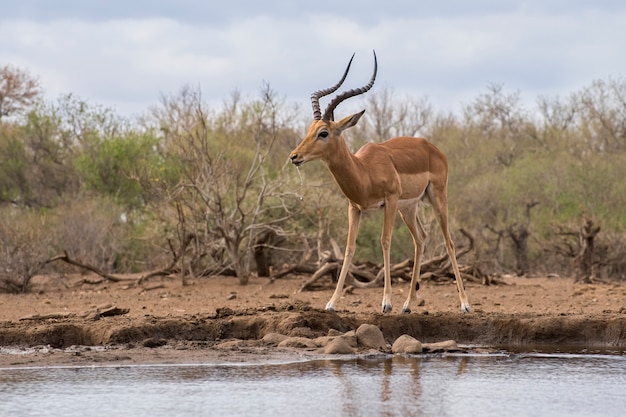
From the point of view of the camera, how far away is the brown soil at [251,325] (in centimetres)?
1055

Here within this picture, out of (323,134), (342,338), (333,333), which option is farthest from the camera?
(323,134)

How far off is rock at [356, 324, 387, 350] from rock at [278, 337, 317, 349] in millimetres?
506

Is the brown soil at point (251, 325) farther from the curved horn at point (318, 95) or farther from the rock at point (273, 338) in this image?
the curved horn at point (318, 95)

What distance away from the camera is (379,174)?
12062mm

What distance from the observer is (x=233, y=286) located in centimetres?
1759

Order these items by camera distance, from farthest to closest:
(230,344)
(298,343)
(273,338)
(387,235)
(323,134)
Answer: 1. (387,235)
2. (323,134)
3. (273,338)
4. (230,344)
5. (298,343)

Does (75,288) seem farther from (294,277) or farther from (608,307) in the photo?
(608,307)

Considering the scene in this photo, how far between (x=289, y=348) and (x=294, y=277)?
25.8 ft

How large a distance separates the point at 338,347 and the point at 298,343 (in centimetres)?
54

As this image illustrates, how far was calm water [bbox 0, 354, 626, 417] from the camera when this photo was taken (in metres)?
7.83

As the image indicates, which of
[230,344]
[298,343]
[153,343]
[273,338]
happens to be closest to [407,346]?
[298,343]

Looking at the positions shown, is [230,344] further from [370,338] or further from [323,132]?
[323,132]

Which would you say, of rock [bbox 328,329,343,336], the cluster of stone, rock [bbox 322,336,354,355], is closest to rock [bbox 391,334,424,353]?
the cluster of stone

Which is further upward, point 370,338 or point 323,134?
point 323,134
